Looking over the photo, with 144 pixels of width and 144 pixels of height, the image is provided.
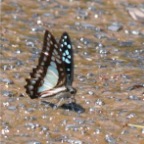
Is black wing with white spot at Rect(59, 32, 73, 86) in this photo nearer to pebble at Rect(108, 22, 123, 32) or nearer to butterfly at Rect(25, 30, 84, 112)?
butterfly at Rect(25, 30, 84, 112)

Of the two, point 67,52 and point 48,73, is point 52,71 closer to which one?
point 48,73

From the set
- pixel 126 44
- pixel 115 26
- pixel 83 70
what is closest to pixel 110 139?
pixel 83 70

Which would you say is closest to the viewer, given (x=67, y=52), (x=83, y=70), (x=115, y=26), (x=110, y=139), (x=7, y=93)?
(x=110, y=139)

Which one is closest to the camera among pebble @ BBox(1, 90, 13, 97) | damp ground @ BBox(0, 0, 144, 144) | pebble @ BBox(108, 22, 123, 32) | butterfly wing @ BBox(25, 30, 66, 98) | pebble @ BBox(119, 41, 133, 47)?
damp ground @ BBox(0, 0, 144, 144)

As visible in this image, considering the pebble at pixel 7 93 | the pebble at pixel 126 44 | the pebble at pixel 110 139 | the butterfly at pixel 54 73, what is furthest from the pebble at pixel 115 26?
the pebble at pixel 110 139

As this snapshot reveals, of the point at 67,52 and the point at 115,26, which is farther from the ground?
the point at 67,52

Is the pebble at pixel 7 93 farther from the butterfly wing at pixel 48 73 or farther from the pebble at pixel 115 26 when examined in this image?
the pebble at pixel 115 26

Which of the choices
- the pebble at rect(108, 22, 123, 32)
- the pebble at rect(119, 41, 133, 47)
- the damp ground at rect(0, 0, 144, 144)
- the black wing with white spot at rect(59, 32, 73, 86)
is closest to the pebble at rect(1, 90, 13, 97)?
the damp ground at rect(0, 0, 144, 144)
